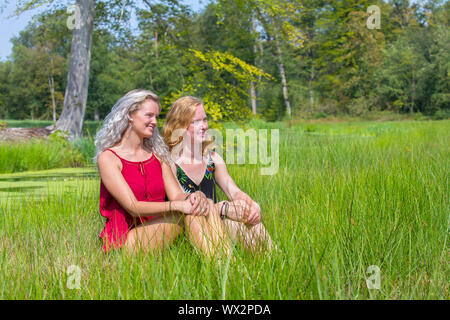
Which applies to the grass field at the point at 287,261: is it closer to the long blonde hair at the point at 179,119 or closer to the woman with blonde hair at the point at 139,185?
the woman with blonde hair at the point at 139,185

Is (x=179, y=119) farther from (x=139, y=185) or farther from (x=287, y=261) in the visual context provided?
(x=287, y=261)

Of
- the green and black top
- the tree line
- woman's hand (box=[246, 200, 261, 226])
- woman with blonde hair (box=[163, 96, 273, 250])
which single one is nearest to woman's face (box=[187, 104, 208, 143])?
woman with blonde hair (box=[163, 96, 273, 250])

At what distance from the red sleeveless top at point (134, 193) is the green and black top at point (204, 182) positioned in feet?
0.75

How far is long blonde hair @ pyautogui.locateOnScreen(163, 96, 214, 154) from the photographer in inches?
104

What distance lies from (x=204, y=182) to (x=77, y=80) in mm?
7601

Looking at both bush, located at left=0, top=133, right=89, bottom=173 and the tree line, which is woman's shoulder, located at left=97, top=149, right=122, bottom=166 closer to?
bush, located at left=0, top=133, right=89, bottom=173

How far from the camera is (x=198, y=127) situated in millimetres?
2684

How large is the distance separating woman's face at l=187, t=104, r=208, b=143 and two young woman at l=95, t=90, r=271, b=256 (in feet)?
0.04

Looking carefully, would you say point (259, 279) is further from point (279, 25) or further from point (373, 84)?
point (373, 84)

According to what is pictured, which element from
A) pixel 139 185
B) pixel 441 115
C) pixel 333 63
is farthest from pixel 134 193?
pixel 333 63

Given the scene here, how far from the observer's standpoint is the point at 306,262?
63.7 inches

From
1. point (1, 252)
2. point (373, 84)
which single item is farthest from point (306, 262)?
point (373, 84)
